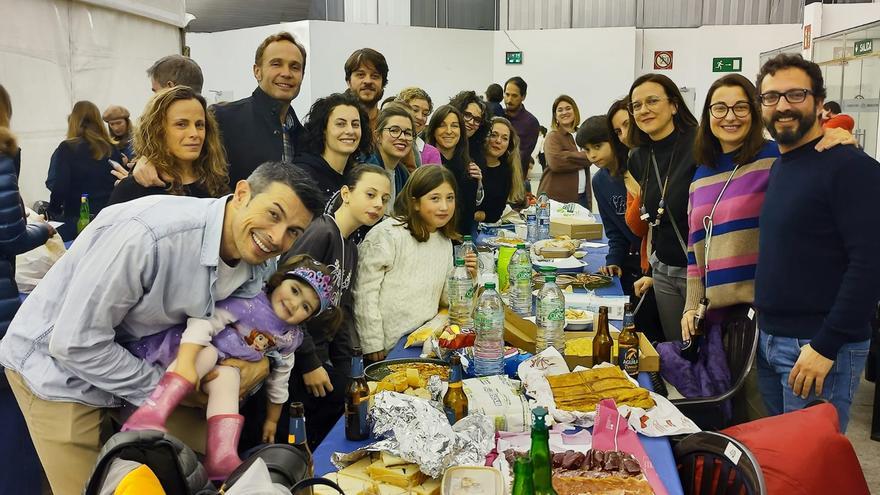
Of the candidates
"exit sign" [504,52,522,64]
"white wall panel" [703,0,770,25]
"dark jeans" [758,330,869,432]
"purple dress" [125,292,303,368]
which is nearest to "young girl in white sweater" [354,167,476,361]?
"purple dress" [125,292,303,368]

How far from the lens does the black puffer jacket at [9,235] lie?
2.68 m

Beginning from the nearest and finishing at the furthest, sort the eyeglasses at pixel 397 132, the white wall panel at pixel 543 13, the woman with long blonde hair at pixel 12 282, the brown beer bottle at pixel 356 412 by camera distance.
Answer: the brown beer bottle at pixel 356 412 → the woman with long blonde hair at pixel 12 282 → the eyeglasses at pixel 397 132 → the white wall panel at pixel 543 13

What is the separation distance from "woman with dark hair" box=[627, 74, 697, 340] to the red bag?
1509mm

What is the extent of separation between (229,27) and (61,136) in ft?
23.6

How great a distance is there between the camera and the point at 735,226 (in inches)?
108

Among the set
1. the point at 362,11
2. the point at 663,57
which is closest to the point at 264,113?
the point at 362,11

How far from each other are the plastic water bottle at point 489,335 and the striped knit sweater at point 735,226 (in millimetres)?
932

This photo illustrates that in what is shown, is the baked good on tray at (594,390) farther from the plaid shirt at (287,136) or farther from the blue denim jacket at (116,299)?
the plaid shirt at (287,136)

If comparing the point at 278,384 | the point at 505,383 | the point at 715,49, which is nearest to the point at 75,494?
the point at 278,384

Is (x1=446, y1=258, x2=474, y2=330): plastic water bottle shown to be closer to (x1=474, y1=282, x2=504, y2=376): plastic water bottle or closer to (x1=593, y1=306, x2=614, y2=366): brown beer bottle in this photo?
(x1=474, y1=282, x2=504, y2=376): plastic water bottle

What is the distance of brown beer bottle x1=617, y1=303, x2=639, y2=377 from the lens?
236 cm

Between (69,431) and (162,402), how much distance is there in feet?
1.14

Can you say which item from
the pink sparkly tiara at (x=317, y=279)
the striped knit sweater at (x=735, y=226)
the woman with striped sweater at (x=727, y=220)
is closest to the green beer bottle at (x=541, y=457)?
the pink sparkly tiara at (x=317, y=279)

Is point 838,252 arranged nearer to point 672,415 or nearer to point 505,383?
point 672,415
